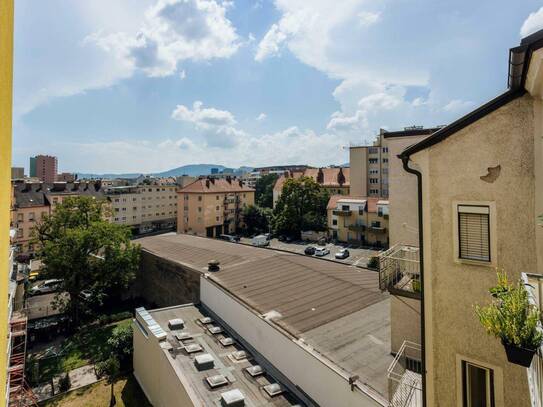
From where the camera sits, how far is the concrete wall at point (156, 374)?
11.1 meters

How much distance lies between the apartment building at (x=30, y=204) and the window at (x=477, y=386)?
168 feet

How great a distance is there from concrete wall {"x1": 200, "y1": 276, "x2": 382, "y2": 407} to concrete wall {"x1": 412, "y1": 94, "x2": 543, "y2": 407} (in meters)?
3.08

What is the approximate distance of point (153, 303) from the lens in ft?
94.1

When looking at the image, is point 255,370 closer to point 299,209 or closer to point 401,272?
point 401,272

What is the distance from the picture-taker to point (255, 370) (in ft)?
38.3

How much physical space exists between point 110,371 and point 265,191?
230ft

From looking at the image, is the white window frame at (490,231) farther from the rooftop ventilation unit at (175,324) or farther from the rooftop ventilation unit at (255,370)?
the rooftop ventilation unit at (175,324)

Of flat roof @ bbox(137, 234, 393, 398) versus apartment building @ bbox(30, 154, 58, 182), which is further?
apartment building @ bbox(30, 154, 58, 182)

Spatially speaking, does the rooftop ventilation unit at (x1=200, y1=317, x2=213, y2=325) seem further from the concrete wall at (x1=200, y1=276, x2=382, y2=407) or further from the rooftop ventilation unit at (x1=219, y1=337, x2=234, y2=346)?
the rooftop ventilation unit at (x1=219, y1=337, x2=234, y2=346)

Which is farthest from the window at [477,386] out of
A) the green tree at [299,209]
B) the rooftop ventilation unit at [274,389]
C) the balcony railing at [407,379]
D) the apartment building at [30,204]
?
the apartment building at [30,204]

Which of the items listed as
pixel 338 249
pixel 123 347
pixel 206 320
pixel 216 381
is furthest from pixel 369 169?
pixel 216 381

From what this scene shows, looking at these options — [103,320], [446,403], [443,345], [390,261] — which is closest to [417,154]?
[390,261]

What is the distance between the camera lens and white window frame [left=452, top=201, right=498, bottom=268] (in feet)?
16.7

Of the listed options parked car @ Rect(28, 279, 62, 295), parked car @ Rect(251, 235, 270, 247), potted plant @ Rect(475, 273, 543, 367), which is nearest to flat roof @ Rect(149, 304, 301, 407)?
potted plant @ Rect(475, 273, 543, 367)
